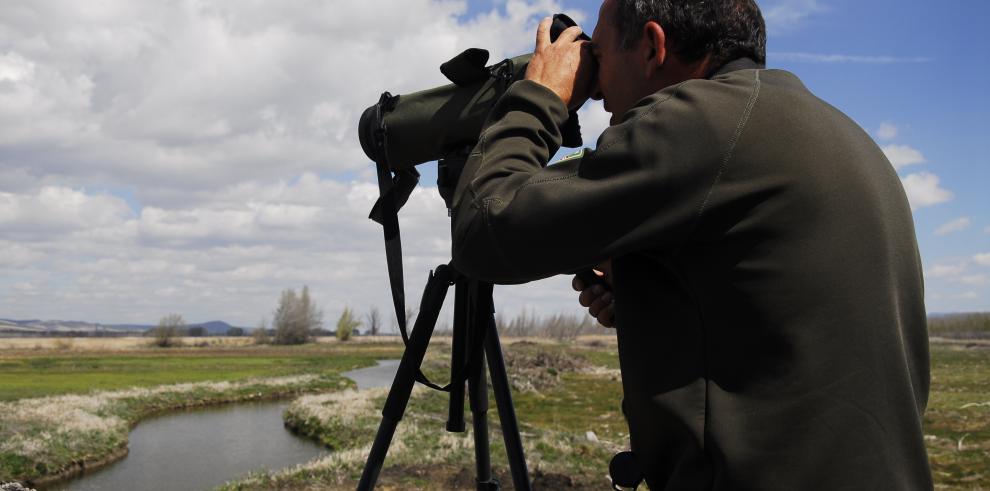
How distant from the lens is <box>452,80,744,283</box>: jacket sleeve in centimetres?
128

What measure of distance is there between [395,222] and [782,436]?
2.00 meters

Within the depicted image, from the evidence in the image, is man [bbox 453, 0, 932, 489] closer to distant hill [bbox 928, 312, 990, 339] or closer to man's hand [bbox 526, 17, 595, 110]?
man's hand [bbox 526, 17, 595, 110]

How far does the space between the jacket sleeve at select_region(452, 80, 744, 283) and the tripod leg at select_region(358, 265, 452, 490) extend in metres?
1.29

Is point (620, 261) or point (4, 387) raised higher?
point (620, 261)

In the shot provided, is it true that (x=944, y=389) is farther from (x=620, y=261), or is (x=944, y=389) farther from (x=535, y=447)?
(x=620, y=261)

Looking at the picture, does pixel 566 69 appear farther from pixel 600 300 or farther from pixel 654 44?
pixel 600 300

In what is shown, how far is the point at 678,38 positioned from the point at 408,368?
1.73 m

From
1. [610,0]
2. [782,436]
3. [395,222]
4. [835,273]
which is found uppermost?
[610,0]

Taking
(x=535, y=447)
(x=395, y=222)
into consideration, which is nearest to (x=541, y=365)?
(x=535, y=447)

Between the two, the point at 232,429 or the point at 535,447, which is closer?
the point at 535,447

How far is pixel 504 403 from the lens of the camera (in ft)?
9.78

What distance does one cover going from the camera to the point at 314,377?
3262 cm

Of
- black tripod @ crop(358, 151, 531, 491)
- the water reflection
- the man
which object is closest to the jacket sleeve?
the man

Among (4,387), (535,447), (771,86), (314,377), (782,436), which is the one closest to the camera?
(782,436)
